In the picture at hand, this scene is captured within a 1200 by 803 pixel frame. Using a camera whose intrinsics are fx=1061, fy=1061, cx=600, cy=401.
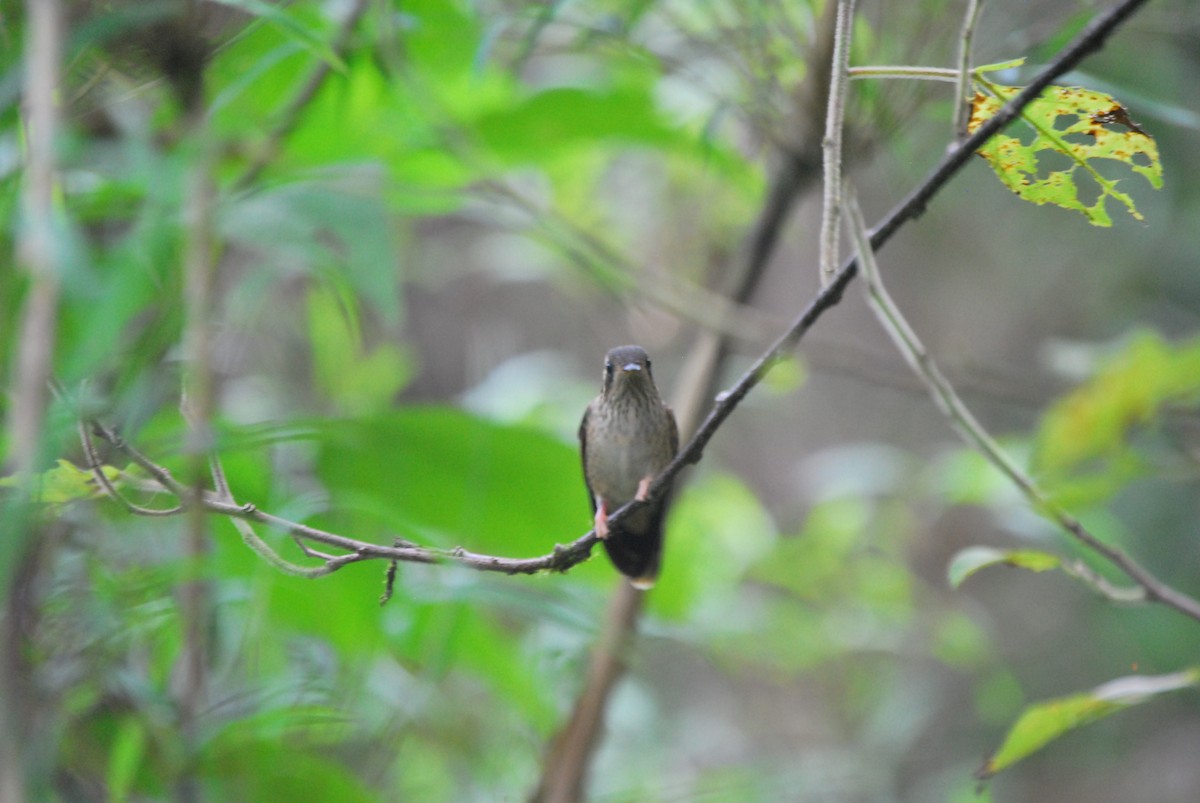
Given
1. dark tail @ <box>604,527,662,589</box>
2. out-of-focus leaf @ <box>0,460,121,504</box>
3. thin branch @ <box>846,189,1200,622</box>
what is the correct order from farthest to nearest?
dark tail @ <box>604,527,662,589</box> → thin branch @ <box>846,189,1200,622</box> → out-of-focus leaf @ <box>0,460,121,504</box>

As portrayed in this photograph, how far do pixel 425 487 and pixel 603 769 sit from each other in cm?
179

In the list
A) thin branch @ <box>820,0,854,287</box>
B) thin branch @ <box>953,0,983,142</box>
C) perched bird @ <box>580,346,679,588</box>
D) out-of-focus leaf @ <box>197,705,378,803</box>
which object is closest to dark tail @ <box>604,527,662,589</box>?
perched bird @ <box>580,346,679,588</box>

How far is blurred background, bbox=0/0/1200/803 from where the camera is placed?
6.52ft

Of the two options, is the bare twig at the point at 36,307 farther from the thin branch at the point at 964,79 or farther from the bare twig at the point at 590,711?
the bare twig at the point at 590,711

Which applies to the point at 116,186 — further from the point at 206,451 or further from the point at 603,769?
the point at 603,769

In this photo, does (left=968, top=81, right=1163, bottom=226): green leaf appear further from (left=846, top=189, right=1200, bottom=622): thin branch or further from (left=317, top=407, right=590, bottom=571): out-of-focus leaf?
(left=317, top=407, right=590, bottom=571): out-of-focus leaf

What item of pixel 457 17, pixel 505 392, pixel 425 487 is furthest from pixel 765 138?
pixel 505 392

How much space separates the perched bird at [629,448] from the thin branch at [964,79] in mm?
1542

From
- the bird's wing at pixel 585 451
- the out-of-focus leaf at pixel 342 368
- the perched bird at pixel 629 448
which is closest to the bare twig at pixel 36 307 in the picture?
the perched bird at pixel 629 448

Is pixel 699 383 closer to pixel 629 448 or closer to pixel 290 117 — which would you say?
pixel 629 448

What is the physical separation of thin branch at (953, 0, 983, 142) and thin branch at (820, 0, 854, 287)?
0.13m

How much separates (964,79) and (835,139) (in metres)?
0.16

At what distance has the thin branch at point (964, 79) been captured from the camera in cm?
121

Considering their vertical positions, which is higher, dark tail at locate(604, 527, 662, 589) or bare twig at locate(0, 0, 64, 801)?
bare twig at locate(0, 0, 64, 801)
